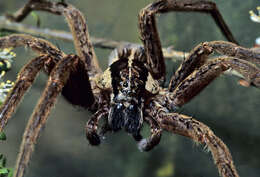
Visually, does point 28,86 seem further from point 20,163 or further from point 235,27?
point 235,27

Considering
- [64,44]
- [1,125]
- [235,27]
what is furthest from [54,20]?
[1,125]

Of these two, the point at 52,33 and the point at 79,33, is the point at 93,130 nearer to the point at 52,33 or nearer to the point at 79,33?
the point at 79,33

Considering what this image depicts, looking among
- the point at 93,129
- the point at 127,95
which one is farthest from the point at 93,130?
the point at 127,95

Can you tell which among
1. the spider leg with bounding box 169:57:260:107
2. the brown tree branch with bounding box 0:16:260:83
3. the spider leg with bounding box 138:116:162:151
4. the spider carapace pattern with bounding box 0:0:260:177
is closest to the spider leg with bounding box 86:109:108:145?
the spider carapace pattern with bounding box 0:0:260:177

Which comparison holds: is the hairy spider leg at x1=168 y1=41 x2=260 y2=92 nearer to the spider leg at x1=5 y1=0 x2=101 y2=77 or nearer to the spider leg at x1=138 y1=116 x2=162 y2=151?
the spider leg at x1=138 y1=116 x2=162 y2=151

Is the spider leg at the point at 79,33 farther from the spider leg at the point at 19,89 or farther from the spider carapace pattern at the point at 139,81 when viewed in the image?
the spider leg at the point at 19,89

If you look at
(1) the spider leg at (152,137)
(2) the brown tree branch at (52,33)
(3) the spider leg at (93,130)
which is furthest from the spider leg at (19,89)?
(2) the brown tree branch at (52,33)
